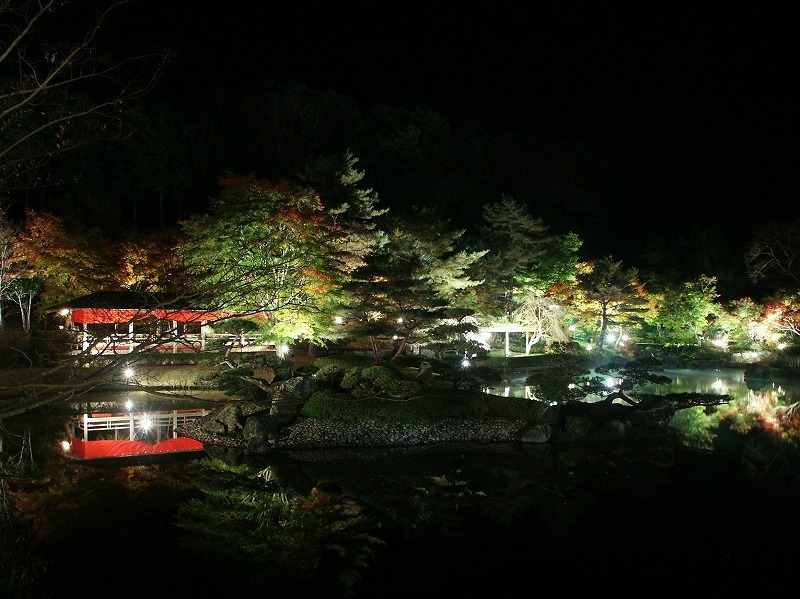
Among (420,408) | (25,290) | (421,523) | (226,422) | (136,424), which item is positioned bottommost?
(421,523)

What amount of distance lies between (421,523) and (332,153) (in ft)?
99.4

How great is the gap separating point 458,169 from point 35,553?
3864 centimetres

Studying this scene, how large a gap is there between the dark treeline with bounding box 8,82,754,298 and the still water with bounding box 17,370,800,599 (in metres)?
18.8

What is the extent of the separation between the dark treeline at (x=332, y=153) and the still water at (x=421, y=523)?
18.8 meters

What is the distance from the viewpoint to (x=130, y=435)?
619 inches

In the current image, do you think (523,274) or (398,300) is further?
(523,274)

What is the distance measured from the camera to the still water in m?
8.27

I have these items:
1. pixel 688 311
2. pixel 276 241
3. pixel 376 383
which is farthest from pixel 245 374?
pixel 688 311

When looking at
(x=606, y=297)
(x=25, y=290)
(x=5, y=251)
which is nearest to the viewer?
(x=5, y=251)

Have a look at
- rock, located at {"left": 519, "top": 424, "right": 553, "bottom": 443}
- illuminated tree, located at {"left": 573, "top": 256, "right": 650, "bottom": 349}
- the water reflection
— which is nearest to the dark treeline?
illuminated tree, located at {"left": 573, "top": 256, "right": 650, "bottom": 349}

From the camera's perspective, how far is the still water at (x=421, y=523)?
827cm

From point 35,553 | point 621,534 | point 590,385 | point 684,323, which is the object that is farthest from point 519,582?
point 684,323

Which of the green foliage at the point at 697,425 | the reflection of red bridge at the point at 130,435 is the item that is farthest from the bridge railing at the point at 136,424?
the green foliage at the point at 697,425

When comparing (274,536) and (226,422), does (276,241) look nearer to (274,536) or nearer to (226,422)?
(226,422)
